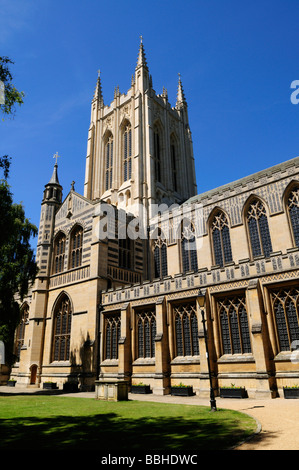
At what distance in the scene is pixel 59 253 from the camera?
33.7 m

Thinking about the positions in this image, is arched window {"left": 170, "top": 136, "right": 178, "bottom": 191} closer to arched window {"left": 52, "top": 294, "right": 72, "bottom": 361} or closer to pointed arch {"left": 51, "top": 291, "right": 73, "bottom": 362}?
pointed arch {"left": 51, "top": 291, "right": 73, "bottom": 362}

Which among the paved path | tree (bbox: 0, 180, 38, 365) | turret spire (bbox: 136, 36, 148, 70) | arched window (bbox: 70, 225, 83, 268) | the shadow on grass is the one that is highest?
turret spire (bbox: 136, 36, 148, 70)

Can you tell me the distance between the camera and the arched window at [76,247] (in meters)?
31.2

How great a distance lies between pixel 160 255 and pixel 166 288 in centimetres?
971

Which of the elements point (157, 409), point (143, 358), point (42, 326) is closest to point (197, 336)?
point (143, 358)

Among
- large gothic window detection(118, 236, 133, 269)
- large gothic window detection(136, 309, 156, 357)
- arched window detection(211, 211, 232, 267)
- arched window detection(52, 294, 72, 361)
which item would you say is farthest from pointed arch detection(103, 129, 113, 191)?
large gothic window detection(136, 309, 156, 357)

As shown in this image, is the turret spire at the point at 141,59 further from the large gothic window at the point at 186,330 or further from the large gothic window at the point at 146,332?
the large gothic window at the point at 186,330

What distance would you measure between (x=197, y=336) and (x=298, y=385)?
6359 mm

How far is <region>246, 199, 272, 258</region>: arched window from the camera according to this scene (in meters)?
23.9

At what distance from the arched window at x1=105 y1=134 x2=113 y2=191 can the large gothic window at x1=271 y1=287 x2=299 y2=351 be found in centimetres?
3443

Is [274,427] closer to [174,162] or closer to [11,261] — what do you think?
[11,261]

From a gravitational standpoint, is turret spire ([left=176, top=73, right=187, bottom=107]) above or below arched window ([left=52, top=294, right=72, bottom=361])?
above

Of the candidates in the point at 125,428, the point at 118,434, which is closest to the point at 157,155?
the point at 125,428

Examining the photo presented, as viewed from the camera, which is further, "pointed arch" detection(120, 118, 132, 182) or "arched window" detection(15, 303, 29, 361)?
"pointed arch" detection(120, 118, 132, 182)
